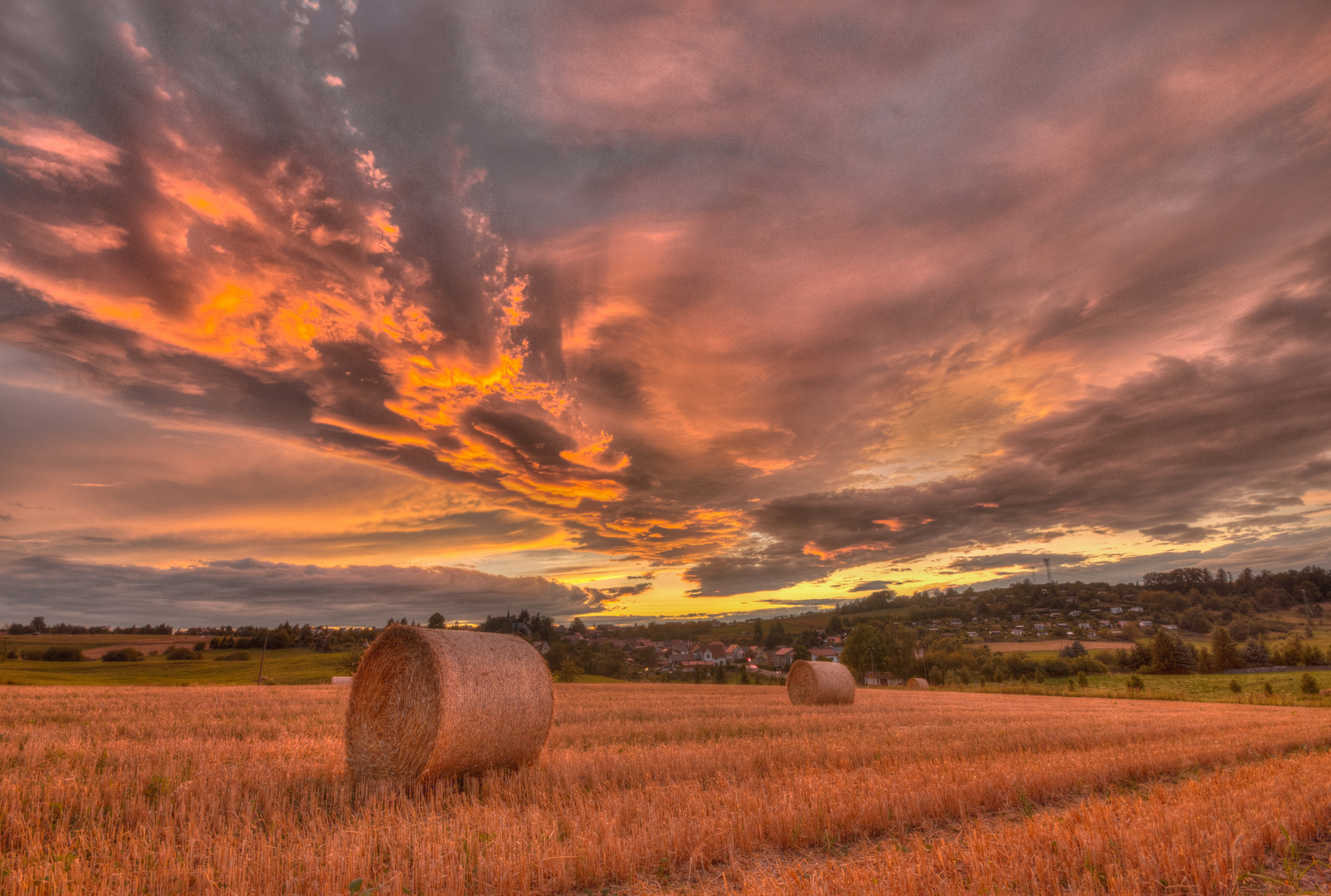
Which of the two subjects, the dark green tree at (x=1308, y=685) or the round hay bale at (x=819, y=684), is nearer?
the round hay bale at (x=819, y=684)

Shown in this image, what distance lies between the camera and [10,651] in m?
67.6

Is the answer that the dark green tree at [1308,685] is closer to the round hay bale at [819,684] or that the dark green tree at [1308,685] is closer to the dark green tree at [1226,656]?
the dark green tree at [1226,656]

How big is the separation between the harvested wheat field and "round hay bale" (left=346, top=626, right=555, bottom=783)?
1.26 feet

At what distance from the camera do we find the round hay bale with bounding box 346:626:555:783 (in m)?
9.33

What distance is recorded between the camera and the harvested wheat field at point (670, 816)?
494 cm

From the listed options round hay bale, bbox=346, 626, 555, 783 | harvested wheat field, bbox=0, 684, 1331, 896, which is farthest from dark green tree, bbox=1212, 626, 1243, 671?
round hay bale, bbox=346, 626, 555, 783

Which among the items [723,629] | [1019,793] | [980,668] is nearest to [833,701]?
[1019,793]

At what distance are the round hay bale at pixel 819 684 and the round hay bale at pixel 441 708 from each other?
16.1 meters

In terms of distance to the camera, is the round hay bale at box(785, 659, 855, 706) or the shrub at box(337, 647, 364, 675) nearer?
the round hay bale at box(785, 659, 855, 706)

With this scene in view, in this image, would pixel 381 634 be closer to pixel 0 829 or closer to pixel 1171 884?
pixel 0 829

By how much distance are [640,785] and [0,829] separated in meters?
6.37

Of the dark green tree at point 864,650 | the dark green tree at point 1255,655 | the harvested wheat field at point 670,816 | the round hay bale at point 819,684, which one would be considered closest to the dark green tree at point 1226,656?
the dark green tree at point 1255,655

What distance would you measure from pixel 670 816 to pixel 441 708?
14.5 ft

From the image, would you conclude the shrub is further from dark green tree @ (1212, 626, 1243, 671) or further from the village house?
dark green tree @ (1212, 626, 1243, 671)
